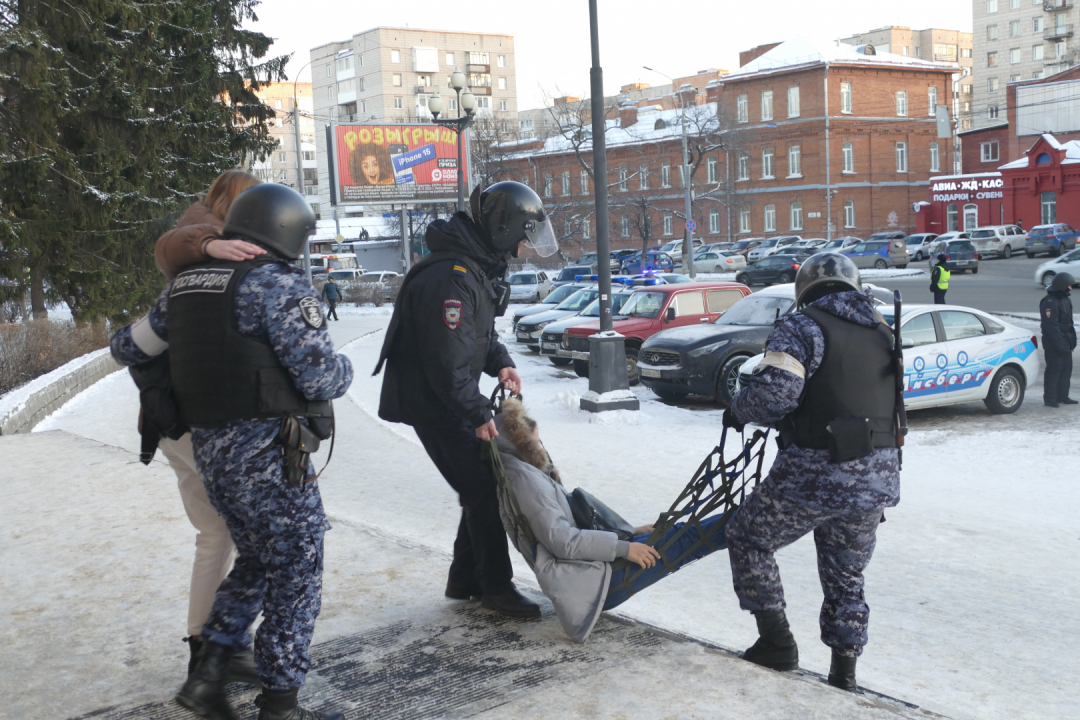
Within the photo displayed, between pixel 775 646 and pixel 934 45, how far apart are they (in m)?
148

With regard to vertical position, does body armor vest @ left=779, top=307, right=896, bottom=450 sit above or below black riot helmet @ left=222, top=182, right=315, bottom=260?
below

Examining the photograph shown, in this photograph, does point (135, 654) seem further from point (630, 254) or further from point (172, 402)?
point (630, 254)

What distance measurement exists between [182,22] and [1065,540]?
19.4 meters

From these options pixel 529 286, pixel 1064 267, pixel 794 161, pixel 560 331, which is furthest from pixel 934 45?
pixel 560 331

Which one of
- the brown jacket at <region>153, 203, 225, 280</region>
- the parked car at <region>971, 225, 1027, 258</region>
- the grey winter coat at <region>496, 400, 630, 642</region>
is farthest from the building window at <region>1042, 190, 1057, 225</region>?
the brown jacket at <region>153, 203, 225, 280</region>

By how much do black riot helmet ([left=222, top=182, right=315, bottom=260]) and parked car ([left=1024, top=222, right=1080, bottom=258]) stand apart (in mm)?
51637

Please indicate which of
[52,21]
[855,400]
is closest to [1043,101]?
[52,21]

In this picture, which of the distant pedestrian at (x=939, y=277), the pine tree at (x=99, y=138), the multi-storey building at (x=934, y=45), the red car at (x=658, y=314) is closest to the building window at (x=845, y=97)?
the distant pedestrian at (x=939, y=277)

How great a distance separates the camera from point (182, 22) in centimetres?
1973

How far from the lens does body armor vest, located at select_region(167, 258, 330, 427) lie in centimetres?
289

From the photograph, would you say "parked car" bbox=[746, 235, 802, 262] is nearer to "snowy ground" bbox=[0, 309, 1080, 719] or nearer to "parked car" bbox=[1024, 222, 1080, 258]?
"parked car" bbox=[1024, 222, 1080, 258]

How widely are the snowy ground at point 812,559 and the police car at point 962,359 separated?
0.57m

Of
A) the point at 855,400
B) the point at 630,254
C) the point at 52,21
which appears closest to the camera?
the point at 855,400

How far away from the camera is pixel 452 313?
3777 mm
